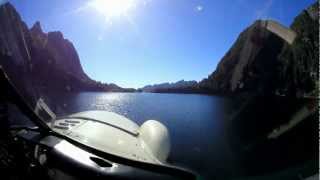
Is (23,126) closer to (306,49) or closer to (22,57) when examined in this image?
(22,57)

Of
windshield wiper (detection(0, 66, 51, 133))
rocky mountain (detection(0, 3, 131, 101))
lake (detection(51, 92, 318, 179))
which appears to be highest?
rocky mountain (detection(0, 3, 131, 101))

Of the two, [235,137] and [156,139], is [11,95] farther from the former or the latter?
[235,137]

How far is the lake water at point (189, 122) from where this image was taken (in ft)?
20.0

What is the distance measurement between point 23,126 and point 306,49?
4918mm

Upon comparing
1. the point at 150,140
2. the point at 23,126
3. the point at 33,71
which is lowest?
the point at 150,140

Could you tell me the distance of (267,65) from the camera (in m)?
5.88

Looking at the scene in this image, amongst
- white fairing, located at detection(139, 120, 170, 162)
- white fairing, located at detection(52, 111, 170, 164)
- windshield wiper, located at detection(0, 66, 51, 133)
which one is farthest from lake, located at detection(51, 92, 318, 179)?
windshield wiper, located at detection(0, 66, 51, 133)

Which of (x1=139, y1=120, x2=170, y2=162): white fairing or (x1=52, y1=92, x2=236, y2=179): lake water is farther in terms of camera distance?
(x1=52, y1=92, x2=236, y2=179): lake water

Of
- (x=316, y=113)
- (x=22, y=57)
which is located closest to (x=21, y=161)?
(x=22, y=57)

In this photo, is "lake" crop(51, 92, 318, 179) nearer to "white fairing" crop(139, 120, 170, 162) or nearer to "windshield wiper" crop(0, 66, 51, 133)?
"white fairing" crop(139, 120, 170, 162)

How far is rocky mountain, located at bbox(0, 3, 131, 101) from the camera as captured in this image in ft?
7.61

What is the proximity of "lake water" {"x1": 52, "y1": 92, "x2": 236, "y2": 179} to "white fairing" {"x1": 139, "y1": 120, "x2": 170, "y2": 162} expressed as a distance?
96cm

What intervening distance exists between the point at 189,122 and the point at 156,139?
7912mm

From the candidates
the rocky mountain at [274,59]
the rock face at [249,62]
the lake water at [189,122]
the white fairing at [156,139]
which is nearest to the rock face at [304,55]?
the rocky mountain at [274,59]
